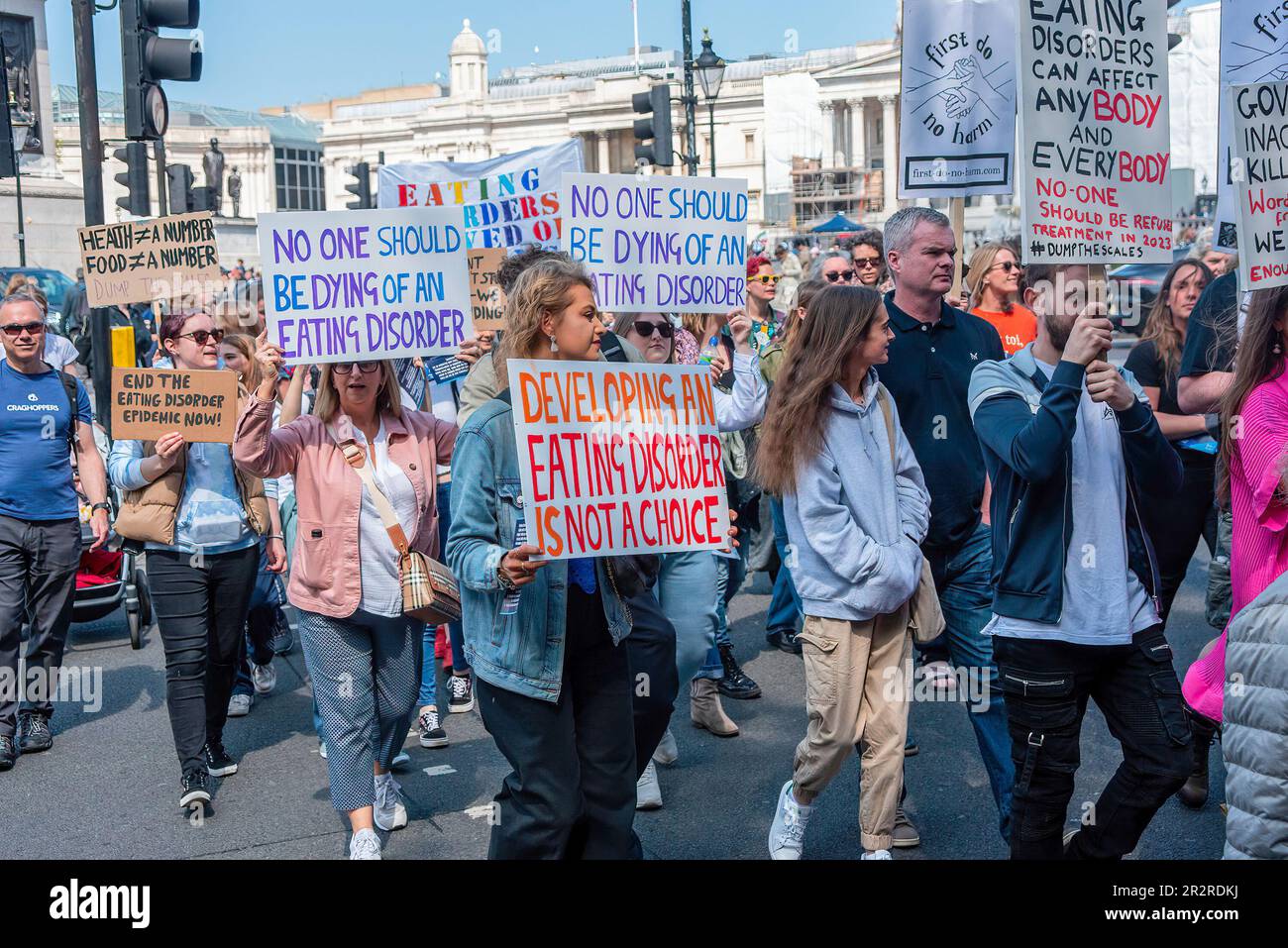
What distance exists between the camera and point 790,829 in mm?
4609

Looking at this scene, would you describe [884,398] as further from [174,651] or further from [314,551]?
[174,651]

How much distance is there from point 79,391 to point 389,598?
8.57 feet

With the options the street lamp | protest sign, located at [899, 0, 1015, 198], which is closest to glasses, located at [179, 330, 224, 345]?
protest sign, located at [899, 0, 1015, 198]

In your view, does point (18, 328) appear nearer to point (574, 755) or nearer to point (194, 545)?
point (194, 545)

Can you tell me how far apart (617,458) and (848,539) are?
876mm

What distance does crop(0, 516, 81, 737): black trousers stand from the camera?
249 inches

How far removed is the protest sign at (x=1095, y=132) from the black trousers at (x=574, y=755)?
1.55 metres

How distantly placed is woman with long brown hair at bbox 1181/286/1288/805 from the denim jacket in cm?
157

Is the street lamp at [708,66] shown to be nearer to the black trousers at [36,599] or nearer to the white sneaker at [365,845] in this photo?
the black trousers at [36,599]

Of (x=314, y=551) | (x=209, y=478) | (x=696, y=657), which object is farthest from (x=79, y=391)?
(x=696, y=657)

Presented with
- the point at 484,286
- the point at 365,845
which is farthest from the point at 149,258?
the point at 365,845

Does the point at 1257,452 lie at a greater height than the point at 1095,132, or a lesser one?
lesser

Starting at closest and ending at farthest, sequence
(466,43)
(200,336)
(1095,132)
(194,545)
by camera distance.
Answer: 1. (1095,132)
2. (194,545)
3. (200,336)
4. (466,43)

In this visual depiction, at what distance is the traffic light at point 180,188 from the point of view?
46.6ft
